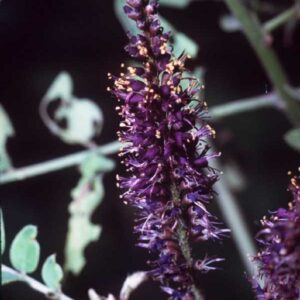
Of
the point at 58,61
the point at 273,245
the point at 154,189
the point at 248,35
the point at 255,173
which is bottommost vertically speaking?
the point at 273,245

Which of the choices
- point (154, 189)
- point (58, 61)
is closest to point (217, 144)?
point (58, 61)

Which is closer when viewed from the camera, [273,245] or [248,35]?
[273,245]

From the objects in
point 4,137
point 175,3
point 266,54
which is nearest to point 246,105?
point 266,54

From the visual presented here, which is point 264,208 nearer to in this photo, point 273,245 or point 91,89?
point 91,89

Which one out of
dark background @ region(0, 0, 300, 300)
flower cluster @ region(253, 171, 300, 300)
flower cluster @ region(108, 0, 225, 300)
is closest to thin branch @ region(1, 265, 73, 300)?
flower cluster @ region(108, 0, 225, 300)

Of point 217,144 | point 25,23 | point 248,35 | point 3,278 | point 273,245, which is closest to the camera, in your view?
point 273,245

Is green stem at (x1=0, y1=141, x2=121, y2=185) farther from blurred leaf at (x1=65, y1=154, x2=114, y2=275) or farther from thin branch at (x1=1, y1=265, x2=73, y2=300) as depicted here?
thin branch at (x1=1, y1=265, x2=73, y2=300)

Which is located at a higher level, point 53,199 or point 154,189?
point 53,199

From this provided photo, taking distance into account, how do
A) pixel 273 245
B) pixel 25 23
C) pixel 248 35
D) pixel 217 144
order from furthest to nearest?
pixel 217 144 < pixel 25 23 < pixel 248 35 < pixel 273 245
